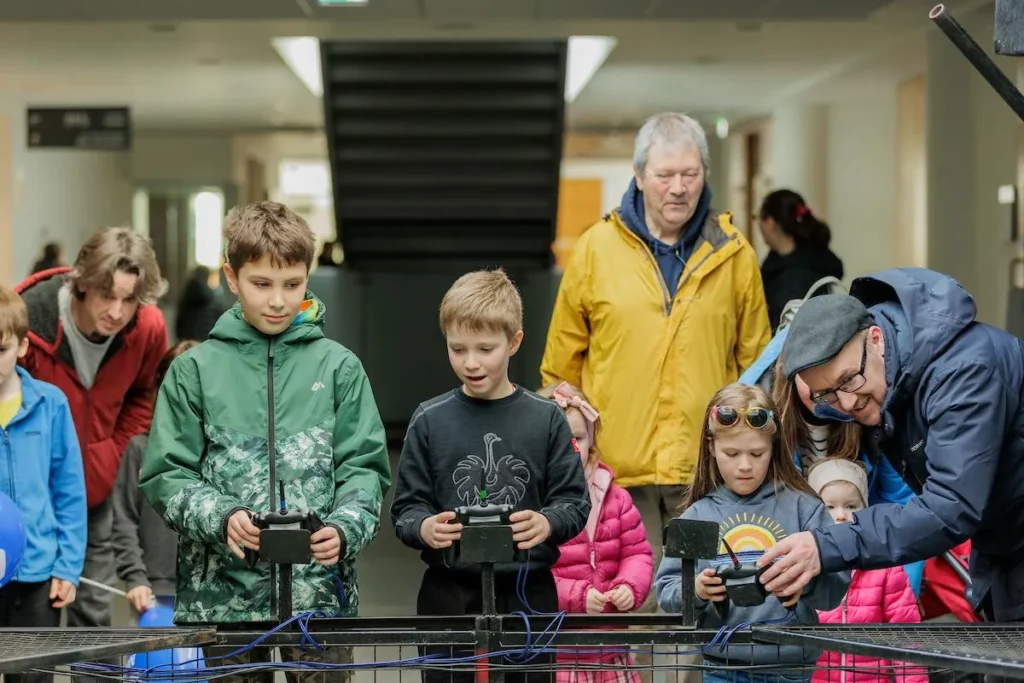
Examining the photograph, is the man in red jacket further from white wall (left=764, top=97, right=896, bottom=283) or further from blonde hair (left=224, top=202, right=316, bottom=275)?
white wall (left=764, top=97, right=896, bottom=283)

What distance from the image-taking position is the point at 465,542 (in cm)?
239

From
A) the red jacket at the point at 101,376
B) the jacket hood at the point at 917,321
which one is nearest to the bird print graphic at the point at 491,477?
the jacket hood at the point at 917,321

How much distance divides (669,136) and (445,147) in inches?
288

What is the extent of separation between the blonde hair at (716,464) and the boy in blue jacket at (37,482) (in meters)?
1.67

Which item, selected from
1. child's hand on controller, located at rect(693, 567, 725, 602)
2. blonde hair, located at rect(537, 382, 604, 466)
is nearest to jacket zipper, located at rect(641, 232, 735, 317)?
blonde hair, located at rect(537, 382, 604, 466)

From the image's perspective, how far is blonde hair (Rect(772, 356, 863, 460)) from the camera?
3.51 meters

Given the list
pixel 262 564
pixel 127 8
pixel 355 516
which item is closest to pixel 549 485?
pixel 355 516

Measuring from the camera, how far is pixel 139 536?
172 inches

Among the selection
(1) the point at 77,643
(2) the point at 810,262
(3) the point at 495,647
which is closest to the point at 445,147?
(2) the point at 810,262

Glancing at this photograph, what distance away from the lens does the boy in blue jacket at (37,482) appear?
358 centimetres

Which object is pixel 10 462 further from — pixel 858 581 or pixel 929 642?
pixel 929 642

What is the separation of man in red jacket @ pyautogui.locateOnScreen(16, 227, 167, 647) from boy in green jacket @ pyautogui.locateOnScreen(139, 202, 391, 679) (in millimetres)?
1135

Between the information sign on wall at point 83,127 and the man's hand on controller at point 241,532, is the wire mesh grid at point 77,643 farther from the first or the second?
the information sign on wall at point 83,127

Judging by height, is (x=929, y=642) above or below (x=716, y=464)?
below
